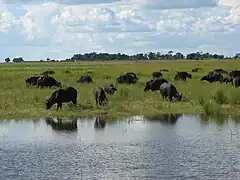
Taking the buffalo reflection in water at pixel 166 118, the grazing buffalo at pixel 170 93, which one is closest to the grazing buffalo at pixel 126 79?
the grazing buffalo at pixel 170 93

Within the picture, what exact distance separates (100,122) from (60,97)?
4562 millimetres

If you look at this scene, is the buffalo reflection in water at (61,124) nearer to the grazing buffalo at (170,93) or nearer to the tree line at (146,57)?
the grazing buffalo at (170,93)

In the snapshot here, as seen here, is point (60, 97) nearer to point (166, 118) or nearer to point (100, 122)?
point (100, 122)

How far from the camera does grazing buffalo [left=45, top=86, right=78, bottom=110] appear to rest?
97.7 ft

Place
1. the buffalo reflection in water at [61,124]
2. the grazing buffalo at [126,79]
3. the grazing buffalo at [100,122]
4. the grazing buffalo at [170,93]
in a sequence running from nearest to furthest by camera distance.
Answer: the buffalo reflection in water at [61,124] → the grazing buffalo at [100,122] → the grazing buffalo at [170,93] → the grazing buffalo at [126,79]

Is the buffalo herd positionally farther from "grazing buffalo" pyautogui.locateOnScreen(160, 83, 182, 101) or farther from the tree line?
the tree line

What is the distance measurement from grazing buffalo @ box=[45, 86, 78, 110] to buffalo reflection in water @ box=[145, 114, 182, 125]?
470 cm

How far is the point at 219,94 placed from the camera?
3184 centimetres

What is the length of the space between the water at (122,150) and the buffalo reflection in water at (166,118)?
89 millimetres

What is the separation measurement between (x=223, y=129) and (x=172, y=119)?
4011 mm

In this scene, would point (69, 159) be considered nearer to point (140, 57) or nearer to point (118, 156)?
point (118, 156)

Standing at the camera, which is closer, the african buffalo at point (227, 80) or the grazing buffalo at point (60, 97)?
the grazing buffalo at point (60, 97)

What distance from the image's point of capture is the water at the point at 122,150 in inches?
599

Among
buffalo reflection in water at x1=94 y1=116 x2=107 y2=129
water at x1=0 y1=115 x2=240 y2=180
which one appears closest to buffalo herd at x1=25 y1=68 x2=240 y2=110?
buffalo reflection in water at x1=94 y1=116 x2=107 y2=129
